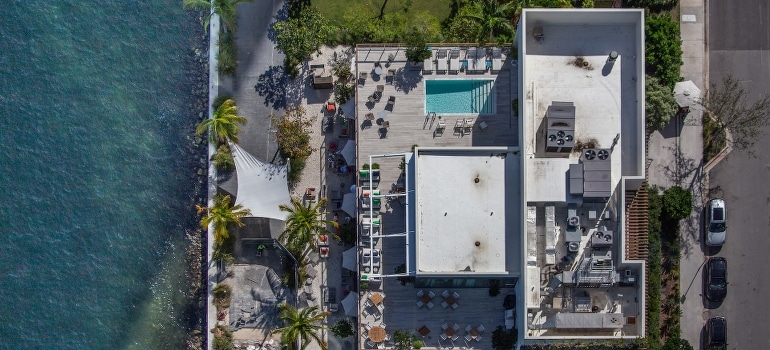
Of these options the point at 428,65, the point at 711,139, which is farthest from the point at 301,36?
the point at 711,139

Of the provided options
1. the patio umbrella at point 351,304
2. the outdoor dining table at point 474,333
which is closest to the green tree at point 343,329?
the patio umbrella at point 351,304

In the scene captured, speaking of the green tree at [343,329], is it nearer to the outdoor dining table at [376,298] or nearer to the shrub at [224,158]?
the outdoor dining table at [376,298]

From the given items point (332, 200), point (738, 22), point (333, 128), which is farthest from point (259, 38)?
point (738, 22)

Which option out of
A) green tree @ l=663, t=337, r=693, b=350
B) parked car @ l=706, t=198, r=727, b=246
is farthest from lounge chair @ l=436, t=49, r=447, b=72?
green tree @ l=663, t=337, r=693, b=350

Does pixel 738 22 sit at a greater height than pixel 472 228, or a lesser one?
greater

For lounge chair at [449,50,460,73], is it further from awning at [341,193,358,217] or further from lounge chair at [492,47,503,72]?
awning at [341,193,358,217]

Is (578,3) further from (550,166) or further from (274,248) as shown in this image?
(274,248)
